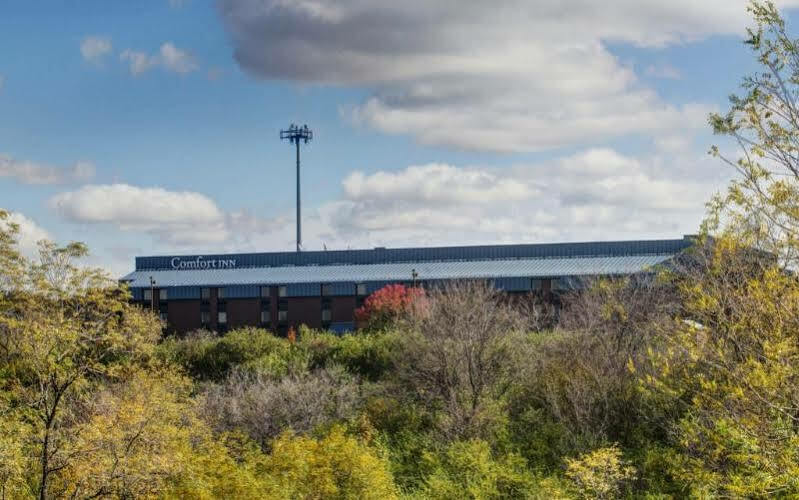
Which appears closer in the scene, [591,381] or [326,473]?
[326,473]

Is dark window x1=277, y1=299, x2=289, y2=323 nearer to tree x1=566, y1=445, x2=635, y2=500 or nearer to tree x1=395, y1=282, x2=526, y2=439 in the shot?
tree x1=395, y1=282, x2=526, y2=439

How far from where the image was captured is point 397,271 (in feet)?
339

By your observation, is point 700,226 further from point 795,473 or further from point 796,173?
point 795,473

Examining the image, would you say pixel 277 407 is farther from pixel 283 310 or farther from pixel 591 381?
pixel 283 310

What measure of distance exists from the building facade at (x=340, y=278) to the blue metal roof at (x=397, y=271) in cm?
11

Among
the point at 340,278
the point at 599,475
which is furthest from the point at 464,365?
the point at 340,278

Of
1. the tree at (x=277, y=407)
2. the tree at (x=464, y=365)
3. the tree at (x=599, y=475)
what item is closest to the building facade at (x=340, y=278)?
the tree at (x=277, y=407)

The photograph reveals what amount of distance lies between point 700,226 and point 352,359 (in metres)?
32.3

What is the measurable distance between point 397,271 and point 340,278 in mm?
6357

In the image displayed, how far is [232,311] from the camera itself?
10256 centimetres

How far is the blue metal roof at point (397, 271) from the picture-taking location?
9775 cm

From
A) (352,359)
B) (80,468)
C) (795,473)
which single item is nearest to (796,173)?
(795,473)

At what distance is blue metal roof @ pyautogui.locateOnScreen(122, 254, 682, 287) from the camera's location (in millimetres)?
97750

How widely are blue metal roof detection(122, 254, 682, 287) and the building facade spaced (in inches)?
4.3
